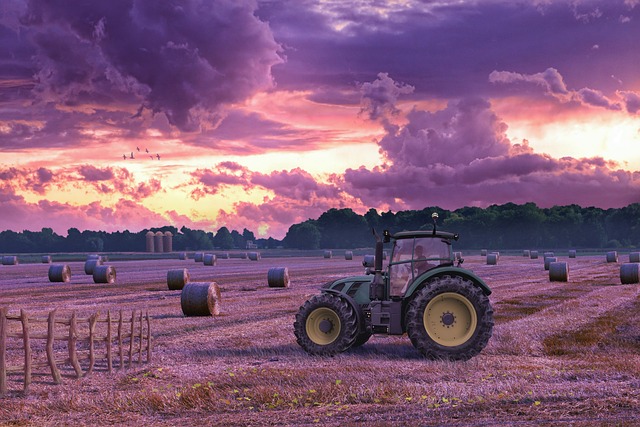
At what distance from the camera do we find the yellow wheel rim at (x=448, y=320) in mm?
15211

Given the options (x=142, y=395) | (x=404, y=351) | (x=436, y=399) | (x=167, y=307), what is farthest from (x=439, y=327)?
(x=167, y=307)

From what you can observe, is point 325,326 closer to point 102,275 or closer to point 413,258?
point 413,258

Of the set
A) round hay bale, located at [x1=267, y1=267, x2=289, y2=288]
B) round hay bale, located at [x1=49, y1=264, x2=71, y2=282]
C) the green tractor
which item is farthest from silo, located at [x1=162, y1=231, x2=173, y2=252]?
the green tractor

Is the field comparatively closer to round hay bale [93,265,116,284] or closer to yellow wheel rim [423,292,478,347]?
yellow wheel rim [423,292,478,347]

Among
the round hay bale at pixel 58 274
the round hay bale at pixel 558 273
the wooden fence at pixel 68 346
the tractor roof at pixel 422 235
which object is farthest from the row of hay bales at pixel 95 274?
the tractor roof at pixel 422 235

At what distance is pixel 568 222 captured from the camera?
19462cm

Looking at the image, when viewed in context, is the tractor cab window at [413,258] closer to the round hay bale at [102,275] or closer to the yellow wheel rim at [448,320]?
the yellow wheel rim at [448,320]

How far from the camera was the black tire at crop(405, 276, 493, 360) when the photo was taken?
49.4 ft

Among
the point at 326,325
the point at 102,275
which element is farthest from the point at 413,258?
the point at 102,275

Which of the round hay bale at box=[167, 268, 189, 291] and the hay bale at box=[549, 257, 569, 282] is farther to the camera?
the hay bale at box=[549, 257, 569, 282]

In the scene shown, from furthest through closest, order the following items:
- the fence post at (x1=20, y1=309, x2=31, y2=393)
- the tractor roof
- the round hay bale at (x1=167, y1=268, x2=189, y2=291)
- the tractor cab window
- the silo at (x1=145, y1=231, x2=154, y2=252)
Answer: the silo at (x1=145, y1=231, x2=154, y2=252) < the round hay bale at (x1=167, y1=268, x2=189, y2=291) < the tractor cab window < the tractor roof < the fence post at (x1=20, y1=309, x2=31, y2=393)

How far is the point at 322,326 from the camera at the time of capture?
1633cm

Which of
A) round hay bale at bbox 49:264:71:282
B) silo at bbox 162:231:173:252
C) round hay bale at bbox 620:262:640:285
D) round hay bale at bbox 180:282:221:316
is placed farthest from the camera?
silo at bbox 162:231:173:252

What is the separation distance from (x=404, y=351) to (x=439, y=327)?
73.4 inches
